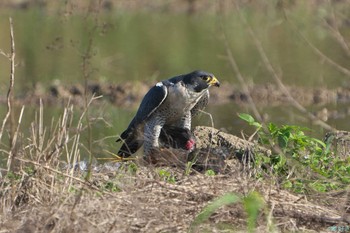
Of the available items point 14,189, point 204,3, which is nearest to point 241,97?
point 14,189

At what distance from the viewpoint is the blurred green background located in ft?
47.6

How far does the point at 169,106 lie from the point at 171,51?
12004 millimetres

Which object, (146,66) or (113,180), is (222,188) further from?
(146,66)

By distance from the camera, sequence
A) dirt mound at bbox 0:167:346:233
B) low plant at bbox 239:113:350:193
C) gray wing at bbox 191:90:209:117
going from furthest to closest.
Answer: gray wing at bbox 191:90:209:117, low plant at bbox 239:113:350:193, dirt mound at bbox 0:167:346:233

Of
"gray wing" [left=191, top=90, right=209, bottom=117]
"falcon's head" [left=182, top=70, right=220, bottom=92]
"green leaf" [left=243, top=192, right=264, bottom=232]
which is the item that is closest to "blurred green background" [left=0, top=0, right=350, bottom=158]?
"gray wing" [left=191, top=90, right=209, bottom=117]

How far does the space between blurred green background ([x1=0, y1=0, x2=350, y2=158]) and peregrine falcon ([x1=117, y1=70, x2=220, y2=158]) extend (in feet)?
4.80

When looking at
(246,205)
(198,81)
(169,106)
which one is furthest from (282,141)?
(169,106)

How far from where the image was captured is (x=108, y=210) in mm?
6148

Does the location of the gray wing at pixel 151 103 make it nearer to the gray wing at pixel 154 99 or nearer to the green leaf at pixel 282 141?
the gray wing at pixel 154 99

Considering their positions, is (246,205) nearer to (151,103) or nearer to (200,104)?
(151,103)

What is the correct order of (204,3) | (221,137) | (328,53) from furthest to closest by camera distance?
(204,3) < (328,53) < (221,137)

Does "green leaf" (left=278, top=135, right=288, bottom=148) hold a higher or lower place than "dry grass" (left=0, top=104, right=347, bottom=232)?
lower

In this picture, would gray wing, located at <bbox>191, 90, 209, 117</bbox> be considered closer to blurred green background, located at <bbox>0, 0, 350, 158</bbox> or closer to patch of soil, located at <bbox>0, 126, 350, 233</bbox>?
blurred green background, located at <bbox>0, 0, 350, 158</bbox>

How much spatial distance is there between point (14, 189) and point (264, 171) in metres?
1.65
